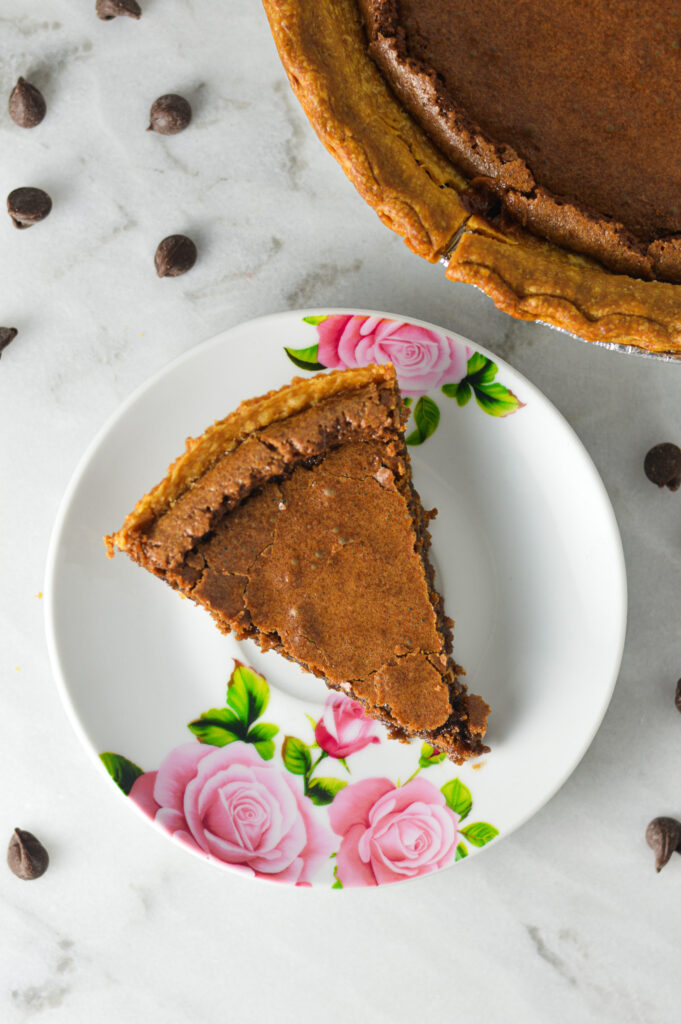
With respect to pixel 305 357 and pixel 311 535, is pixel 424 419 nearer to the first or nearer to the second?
pixel 305 357

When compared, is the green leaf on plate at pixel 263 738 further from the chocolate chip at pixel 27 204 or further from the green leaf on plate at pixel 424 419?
the chocolate chip at pixel 27 204

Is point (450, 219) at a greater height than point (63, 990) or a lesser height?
greater

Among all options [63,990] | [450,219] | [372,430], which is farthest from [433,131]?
[63,990]

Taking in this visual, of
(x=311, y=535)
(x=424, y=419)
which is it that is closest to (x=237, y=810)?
(x=311, y=535)

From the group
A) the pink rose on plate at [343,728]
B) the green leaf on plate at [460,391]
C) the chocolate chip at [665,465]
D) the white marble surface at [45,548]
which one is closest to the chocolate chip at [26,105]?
the white marble surface at [45,548]

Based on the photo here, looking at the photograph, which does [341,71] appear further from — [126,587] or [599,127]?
[126,587]

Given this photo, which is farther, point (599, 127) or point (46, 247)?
point (46, 247)

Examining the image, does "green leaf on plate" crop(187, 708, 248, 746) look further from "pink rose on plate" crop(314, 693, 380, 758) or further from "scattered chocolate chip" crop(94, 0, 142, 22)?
"scattered chocolate chip" crop(94, 0, 142, 22)
